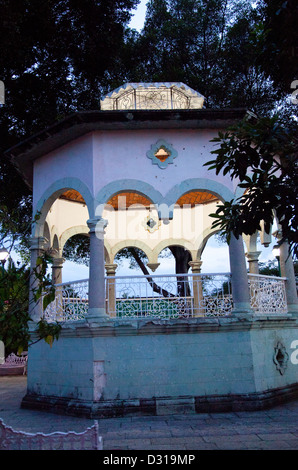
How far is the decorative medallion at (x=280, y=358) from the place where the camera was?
8734 mm

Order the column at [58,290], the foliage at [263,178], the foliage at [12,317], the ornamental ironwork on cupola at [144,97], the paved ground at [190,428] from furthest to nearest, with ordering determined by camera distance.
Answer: the ornamental ironwork on cupola at [144,97] < the column at [58,290] < the paved ground at [190,428] < the foliage at [263,178] < the foliage at [12,317]

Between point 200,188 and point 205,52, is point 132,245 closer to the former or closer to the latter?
point 200,188

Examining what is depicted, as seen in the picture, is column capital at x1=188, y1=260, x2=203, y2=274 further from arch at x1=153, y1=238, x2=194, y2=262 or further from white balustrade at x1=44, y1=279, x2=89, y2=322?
white balustrade at x1=44, y1=279, x2=89, y2=322

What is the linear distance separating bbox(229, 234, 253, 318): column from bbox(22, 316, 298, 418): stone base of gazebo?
0.23 metres

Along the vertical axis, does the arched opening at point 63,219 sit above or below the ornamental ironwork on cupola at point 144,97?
Result: below

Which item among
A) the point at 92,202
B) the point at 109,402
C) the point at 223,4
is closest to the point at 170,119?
the point at 92,202

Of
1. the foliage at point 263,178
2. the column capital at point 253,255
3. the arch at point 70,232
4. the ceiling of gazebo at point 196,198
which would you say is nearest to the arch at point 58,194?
the arch at point 70,232

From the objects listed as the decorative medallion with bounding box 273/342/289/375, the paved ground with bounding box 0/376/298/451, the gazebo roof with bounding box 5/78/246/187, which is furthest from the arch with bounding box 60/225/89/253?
the decorative medallion with bounding box 273/342/289/375

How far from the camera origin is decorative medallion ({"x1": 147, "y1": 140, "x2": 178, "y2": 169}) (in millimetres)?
9047

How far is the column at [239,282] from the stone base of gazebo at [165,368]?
0.75ft

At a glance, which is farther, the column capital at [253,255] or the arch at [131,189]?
the column capital at [253,255]

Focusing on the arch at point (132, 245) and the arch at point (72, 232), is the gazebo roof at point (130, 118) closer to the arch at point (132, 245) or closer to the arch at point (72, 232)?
the arch at point (72, 232)

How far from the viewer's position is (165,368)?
798 cm
